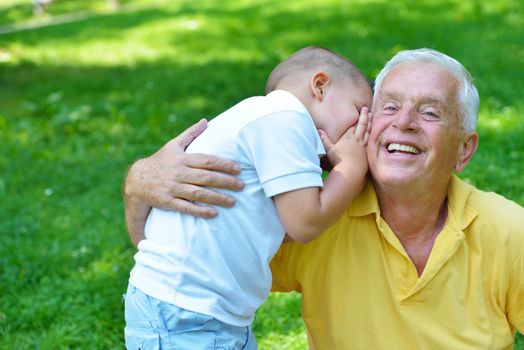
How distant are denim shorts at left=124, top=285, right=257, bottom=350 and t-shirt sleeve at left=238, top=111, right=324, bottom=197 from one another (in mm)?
478

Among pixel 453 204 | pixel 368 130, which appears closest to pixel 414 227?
pixel 453 204

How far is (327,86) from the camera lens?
2.90 meters

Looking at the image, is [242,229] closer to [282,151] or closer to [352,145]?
[282,151]

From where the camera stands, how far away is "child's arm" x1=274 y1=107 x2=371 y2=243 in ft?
8.36

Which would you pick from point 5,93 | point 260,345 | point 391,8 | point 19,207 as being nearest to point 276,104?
point 260,345

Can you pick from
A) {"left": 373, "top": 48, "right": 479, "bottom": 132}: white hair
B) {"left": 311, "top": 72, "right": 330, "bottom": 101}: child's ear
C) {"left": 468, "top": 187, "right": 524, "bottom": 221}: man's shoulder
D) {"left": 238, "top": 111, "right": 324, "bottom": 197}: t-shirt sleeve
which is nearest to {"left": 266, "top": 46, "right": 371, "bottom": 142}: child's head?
{"left": 311, "top": 72, "right": 330, "bottom": 101}: child's ear

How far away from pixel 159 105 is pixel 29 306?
3689 mm

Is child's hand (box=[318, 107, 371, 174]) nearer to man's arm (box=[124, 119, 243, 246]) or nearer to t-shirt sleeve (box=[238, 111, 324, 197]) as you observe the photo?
t-shirt sleeve (box=[238, 111, 324, 197])

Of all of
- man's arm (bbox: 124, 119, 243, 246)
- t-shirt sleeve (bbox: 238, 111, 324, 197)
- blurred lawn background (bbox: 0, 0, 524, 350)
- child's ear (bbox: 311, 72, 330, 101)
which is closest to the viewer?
t-shirt sleeve (bbox: 238, 111, 324, 197)

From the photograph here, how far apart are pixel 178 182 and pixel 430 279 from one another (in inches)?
37.3

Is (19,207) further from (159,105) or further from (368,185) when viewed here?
(368,185)

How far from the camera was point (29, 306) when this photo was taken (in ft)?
14.2

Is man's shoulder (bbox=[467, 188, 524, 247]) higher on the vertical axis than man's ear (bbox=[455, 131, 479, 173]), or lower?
Answer: lower

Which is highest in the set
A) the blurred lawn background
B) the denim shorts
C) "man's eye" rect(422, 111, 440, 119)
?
"man's eye" rect(422, 111, 440, 119)
